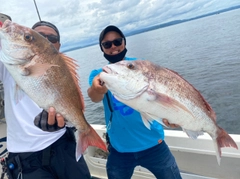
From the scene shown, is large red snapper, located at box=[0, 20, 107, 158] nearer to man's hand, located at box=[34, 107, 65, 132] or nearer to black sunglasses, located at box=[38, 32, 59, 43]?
man's hand, located at box=[34, 107, 65, 132]

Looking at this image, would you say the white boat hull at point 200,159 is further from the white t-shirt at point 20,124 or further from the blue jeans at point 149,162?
the white t-shirt at point 20,124

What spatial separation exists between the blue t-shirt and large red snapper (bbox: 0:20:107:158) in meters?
0.77

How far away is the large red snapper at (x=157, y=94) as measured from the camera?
6.14 ft

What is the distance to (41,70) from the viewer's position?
180 cm

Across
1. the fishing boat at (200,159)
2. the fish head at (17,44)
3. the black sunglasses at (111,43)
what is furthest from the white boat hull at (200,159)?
the fish head at (17,44)

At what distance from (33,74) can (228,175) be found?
321cm

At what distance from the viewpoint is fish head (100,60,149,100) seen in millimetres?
1843

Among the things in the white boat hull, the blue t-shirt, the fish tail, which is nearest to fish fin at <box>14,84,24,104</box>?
the blue t-shirt

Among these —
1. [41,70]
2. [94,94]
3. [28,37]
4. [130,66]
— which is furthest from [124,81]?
[28,37]

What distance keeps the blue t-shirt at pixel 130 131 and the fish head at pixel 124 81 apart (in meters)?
0.86

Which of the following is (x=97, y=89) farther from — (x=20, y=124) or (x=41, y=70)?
(x=20, y=124)

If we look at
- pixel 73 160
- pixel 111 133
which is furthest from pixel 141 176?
pixel 73 160

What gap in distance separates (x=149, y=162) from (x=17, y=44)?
6.58 feet

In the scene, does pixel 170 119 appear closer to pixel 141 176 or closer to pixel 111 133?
pixel 111 133
